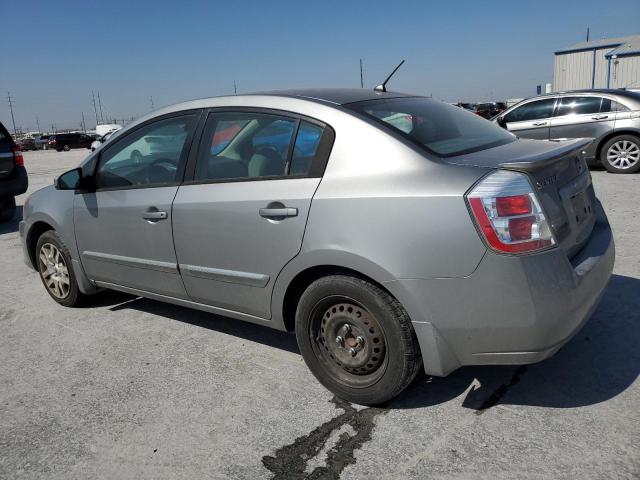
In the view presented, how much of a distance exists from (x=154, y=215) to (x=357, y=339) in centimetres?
160

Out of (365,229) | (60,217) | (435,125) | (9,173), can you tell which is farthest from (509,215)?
(9,173)

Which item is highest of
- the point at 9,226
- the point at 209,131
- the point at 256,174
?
the point at 209,131

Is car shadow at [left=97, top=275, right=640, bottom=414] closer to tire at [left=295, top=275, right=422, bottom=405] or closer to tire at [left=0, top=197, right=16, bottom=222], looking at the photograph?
tire at [left=295, top=275, right=422, bottom=405]

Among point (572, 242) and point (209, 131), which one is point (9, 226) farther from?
point (572, 242)

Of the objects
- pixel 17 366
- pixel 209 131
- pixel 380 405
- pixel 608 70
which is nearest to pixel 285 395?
pixel 380 405

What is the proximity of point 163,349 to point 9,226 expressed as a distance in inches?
262

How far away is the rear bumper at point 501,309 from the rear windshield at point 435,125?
0.68m

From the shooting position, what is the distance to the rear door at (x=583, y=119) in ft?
32.7

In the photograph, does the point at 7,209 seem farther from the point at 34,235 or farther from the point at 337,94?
the point at 337,94

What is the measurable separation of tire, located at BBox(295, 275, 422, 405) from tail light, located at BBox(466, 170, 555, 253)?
565 mm

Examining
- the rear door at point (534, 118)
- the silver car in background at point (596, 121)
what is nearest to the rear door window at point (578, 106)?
the silver car in background at point (596, 121)

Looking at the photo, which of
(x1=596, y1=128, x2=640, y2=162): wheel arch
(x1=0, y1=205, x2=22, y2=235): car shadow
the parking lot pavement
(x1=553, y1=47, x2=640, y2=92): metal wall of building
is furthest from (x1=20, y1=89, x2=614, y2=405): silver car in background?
(x1=553, y1=47, x2=640, y2=92): metal wall of building

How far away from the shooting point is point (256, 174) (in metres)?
3.12

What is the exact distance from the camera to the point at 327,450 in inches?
99.2
